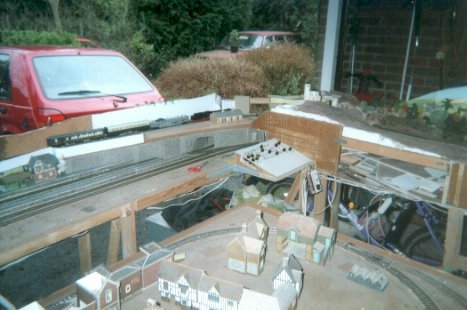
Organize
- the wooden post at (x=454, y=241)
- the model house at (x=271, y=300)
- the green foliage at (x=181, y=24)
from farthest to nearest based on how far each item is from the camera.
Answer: the green foliage at (x=181, y=24), the wooden post at (x=454, y=241), the model house at (x=271, y=300)

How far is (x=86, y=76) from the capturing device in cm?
353

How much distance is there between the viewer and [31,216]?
201cm

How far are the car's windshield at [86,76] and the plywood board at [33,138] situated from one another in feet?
1.66

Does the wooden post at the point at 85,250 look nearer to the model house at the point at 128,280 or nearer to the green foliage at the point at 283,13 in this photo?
the model house at the point at 128,280

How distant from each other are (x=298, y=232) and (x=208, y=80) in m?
3.94

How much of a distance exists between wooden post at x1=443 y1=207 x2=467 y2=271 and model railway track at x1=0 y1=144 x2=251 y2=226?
185 centimetres

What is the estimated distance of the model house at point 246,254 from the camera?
1835mm

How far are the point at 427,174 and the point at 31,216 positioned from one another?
2.68m

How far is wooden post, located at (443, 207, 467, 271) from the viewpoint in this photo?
2426 millimetres

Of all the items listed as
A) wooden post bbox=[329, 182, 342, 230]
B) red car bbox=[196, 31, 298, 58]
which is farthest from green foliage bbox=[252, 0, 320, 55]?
wooden post bbox=[329, 182, 342, 230]

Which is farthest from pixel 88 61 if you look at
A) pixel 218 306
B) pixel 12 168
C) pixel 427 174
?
pixel 427 174

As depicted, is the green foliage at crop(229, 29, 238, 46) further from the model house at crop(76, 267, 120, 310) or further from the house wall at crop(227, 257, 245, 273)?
the model house at crop(76, 267, 120, 310)

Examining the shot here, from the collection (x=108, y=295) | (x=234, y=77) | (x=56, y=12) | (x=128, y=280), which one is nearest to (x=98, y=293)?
(x=108, y=295)

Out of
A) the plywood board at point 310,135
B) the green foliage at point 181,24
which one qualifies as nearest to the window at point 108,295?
the plywood board at point 310,135
